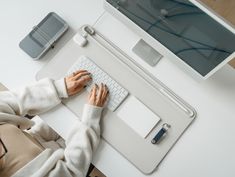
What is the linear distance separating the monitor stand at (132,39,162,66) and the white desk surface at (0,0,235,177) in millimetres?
18

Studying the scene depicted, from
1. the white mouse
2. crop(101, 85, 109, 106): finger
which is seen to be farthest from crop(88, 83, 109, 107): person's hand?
the white mouse

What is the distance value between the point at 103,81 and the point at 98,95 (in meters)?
0.06

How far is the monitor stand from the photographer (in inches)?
44.3

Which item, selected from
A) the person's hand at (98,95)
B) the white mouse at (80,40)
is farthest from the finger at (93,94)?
the white mouse at (80,40)

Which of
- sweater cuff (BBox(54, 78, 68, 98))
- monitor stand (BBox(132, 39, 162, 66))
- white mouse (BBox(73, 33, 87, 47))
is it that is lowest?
sweater cuff (BBox(54, 78, 68, 98))

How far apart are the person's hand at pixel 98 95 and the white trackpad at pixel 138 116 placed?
0.20 feet

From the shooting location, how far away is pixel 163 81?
1115 millimetres

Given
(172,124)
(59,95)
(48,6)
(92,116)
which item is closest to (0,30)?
(48,6)

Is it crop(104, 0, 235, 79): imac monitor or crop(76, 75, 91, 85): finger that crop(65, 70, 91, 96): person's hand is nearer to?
crop(76, 75, 91, 85): finger

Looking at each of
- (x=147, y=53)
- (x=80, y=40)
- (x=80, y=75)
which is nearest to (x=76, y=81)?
(x=80, y=75)

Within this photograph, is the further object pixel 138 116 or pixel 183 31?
pixel 138 116

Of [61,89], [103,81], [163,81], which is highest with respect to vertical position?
[163,81]

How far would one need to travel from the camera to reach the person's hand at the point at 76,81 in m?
1.09

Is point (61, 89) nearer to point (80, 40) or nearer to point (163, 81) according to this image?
point (80, 40)
